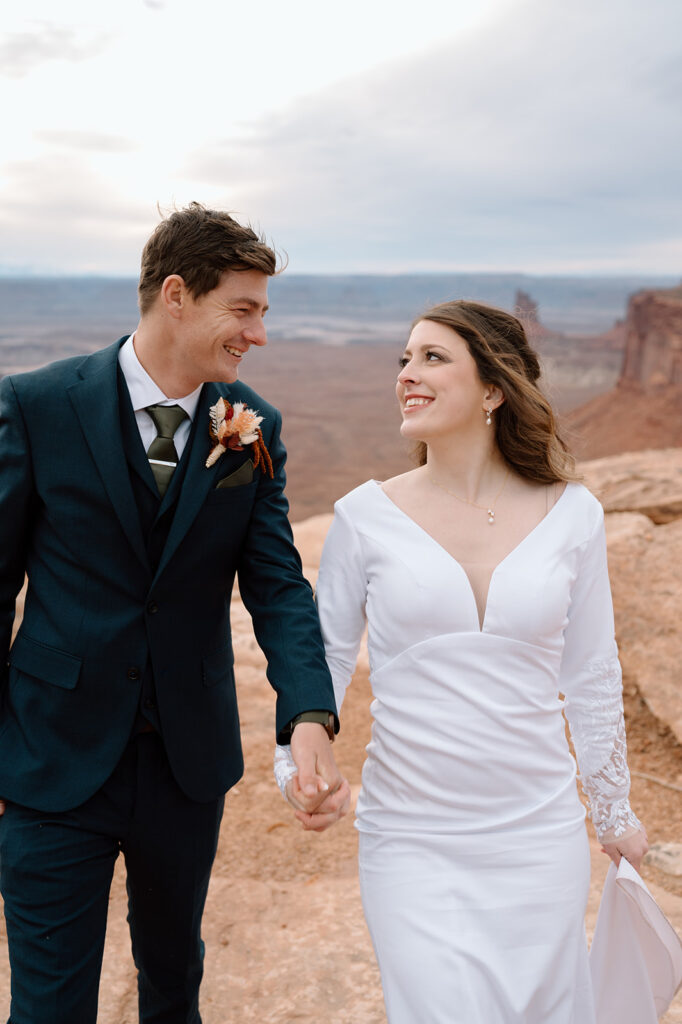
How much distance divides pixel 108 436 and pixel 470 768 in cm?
128

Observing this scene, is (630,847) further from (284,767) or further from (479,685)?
(284,767)

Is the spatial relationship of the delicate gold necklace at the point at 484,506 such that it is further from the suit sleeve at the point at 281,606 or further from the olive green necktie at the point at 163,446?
the olive green necktie at the point at 163,446

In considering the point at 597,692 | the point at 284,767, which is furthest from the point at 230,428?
the point at 597,692

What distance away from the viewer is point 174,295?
8.59 ft

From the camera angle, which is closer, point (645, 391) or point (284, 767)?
point (284, 767)

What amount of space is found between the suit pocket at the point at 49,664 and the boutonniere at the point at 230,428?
0.64 m

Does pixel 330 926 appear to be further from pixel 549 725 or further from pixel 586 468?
pixel 586 468

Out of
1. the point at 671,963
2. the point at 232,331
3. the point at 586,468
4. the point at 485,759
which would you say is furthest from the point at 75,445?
the point at 586,468

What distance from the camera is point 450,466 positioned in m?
2.88

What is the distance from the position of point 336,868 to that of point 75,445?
3020 mm

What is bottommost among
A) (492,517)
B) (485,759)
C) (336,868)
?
(336,868)

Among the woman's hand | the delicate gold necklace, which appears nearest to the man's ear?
the delicate gold necklace

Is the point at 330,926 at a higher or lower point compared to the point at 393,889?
lower

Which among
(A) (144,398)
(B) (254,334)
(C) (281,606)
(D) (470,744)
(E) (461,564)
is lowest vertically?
(D) (470,744)
